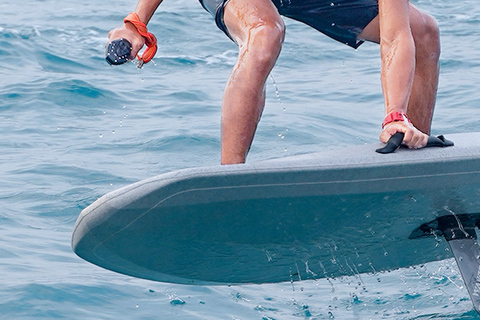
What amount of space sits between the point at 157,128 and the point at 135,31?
3.86 m

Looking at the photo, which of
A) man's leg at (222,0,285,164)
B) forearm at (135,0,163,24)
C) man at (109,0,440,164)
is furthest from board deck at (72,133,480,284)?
forearm at (135,0,163,24)

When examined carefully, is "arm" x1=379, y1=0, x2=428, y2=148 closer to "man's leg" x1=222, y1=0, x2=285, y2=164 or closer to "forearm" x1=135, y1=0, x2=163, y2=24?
"man's leg" x1=222, y1=0, x2=285, y2=164

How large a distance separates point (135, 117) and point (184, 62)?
2.52m

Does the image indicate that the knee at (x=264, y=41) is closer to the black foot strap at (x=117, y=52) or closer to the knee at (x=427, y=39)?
the black foot strap at (x=117, y=52)

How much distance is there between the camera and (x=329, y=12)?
3293 millimetres

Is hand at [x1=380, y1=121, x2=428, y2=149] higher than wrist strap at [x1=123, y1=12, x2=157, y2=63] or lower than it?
lower

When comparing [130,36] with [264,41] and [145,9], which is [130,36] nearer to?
[145,9]

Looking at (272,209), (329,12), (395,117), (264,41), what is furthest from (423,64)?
(272,209)

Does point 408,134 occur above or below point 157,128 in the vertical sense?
above

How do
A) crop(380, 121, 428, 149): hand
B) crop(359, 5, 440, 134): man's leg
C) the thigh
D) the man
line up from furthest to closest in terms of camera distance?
crop(359, 5, 440, 134): man's leg < the thigh < the man < crop(380, 121, 428, 149): hand

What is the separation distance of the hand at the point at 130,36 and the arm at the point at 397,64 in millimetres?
904

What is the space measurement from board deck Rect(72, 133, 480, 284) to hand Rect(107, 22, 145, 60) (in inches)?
27.3

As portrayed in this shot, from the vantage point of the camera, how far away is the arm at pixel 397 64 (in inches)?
113

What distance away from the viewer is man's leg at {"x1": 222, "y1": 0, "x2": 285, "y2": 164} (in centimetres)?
302
